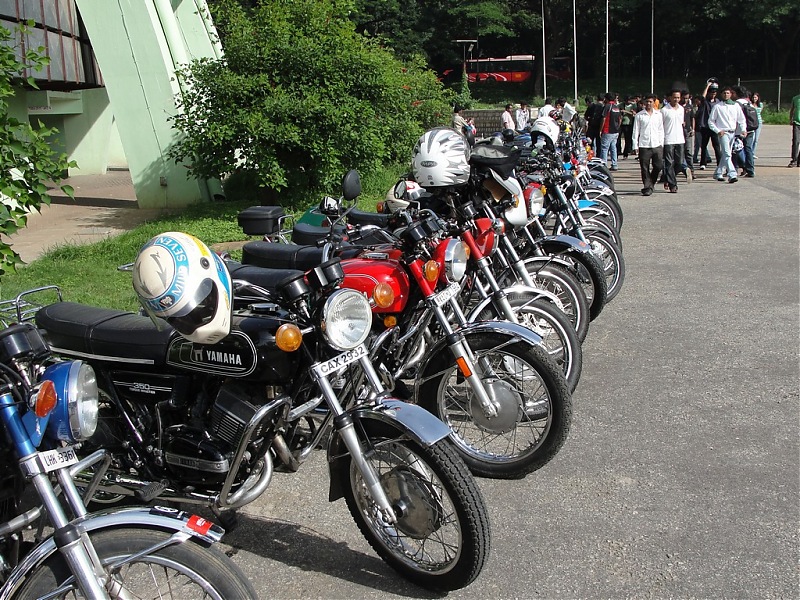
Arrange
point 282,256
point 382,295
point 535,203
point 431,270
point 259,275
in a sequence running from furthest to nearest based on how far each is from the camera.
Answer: point 535,203, point 282,256, point 259,275, point 431,270, point 382,295

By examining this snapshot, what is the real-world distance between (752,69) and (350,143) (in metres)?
54.8

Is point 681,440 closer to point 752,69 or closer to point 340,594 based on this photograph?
point 340,594

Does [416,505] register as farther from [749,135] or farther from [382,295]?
[749,135]

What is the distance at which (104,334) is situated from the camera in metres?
3.51

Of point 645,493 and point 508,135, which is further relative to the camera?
point 508,135

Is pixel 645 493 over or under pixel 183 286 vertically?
under

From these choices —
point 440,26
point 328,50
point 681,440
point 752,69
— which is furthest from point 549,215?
point 752,69

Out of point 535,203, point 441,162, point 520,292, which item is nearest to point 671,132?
point 535,203

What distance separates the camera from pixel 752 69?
56844 millimetres

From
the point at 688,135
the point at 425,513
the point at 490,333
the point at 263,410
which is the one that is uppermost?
the point at 263,410

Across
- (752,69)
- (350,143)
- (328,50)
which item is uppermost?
(328,50)

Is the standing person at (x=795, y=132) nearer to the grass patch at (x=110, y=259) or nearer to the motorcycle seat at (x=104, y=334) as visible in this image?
the grass patch at (x=110, y=259)

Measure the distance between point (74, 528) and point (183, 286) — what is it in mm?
→ 926

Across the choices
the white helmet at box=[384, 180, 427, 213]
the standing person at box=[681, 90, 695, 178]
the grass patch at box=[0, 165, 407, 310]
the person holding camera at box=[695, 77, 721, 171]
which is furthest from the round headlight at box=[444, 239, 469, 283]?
the person holding camera at box=[695, 77, 721, 171]
